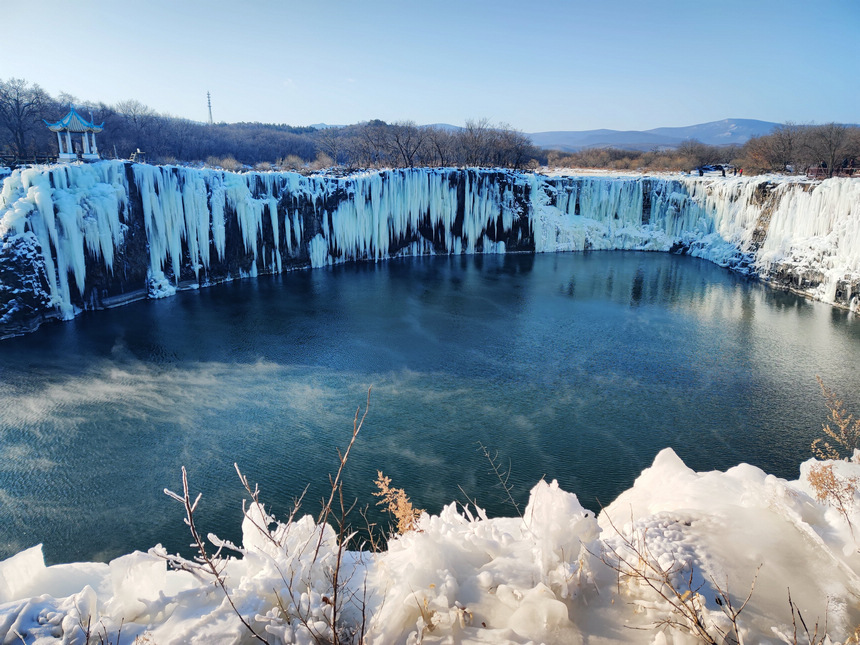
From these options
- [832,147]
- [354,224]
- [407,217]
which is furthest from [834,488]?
[832,147]

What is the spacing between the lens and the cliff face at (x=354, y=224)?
18.7m

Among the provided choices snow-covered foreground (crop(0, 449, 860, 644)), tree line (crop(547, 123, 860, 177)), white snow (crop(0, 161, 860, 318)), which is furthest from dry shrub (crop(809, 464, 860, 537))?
tree line (crop(547, 123, 860, 177))

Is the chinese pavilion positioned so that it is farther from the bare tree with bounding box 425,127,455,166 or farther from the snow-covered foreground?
the bare tree with bounding box 425,127,455,166

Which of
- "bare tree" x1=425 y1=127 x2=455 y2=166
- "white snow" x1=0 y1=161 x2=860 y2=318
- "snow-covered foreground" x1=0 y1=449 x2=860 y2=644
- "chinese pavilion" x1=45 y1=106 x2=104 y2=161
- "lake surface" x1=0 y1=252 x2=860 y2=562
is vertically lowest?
"lake surface" x1=0 y1=252 x2=860 y2=562

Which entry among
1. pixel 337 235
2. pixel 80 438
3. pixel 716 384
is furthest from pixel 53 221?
pixel 716 384

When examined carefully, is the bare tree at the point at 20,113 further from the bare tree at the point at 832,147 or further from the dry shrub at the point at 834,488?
the bare tree at the point at 832,147

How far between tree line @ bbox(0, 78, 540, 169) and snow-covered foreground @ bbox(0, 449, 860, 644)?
114 feet

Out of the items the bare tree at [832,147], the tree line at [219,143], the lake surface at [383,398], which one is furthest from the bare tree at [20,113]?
the bare tree at [832,147]

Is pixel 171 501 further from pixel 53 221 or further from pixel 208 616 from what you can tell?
pixel 53 221

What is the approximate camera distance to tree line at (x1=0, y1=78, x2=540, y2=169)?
3588cm

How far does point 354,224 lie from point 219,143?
101 ft

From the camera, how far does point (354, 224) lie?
3039 centimetres

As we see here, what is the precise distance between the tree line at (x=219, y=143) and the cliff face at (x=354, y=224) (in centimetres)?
899

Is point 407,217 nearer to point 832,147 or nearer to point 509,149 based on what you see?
point 509,149
